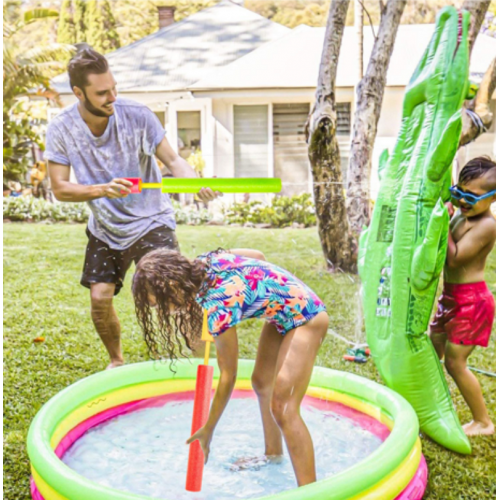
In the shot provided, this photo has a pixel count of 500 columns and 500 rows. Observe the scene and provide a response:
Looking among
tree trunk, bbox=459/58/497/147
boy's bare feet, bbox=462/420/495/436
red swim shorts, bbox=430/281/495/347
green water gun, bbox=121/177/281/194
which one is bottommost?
boy's bare feet, bbox=462/420/495/436

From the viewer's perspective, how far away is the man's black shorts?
3.09 meters

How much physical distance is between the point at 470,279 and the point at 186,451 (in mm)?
1623

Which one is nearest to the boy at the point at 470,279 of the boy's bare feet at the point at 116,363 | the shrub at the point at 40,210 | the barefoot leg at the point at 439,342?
the barefoot leg at the point at 439,342

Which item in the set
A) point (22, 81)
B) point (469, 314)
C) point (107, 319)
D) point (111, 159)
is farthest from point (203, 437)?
point (22, 81)

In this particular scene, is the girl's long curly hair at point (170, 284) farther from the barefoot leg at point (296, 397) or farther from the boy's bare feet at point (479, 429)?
the boy's bare feet at point (479, 429)

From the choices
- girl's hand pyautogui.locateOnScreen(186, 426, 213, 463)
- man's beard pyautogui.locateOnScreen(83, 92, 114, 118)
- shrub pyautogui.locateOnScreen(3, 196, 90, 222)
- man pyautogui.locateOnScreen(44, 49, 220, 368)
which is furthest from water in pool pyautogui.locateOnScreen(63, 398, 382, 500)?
man's beard pyautogui.locateOnScreen(83, 92, 114, 118)

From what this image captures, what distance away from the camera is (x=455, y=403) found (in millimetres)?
3551

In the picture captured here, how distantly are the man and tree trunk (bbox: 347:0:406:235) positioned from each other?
81cm

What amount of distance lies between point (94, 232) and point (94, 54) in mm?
859

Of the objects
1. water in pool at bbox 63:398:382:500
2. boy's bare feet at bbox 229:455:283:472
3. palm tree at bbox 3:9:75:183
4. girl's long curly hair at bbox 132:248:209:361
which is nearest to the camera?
girl's long curly hair at bbox 132:248:209:361

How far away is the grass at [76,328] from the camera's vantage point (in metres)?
2.97

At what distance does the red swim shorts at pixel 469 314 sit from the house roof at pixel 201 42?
1.66 meters

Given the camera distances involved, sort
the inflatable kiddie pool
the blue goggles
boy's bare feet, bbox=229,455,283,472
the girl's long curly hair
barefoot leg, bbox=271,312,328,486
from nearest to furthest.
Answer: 1. the inflatable kiddie pool
2. barefoot leg, bbox=271,312,328,486
3. the girl's long curly hair
4. boy's bare feet, bbox=229,455,283,472
5. the blue goggles

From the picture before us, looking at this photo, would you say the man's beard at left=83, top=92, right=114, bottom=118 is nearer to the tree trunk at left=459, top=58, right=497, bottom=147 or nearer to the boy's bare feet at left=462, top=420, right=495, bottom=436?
the tree trunk at left=459, top=58, right=497, bottom=147
